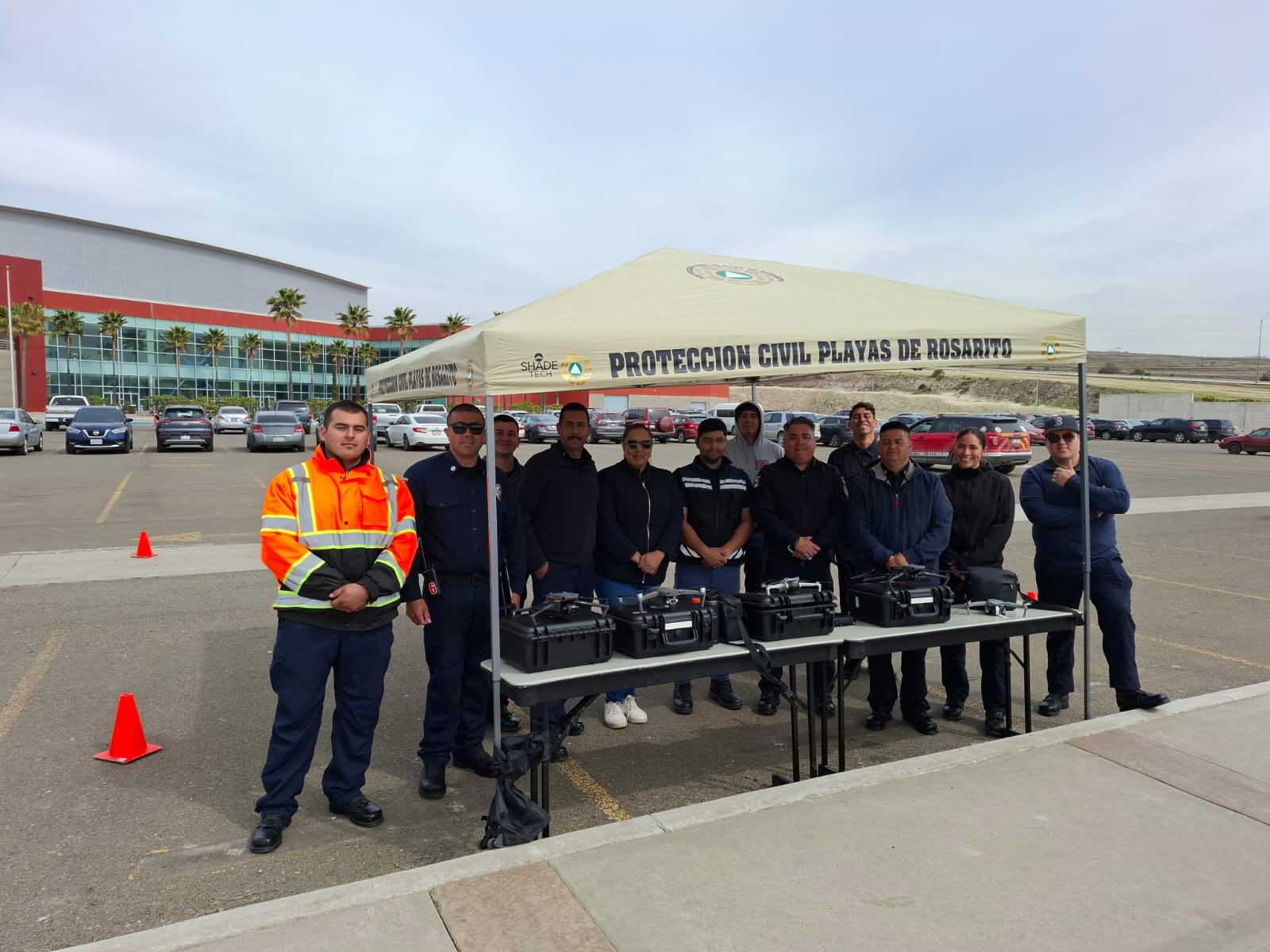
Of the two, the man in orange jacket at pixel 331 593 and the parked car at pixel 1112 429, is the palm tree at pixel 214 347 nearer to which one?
the parked car at pixel 1112 429

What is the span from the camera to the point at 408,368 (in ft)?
16.8

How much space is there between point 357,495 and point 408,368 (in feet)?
4.55

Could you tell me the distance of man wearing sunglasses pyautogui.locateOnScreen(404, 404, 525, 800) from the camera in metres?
4.45

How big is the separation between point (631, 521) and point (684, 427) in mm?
34782

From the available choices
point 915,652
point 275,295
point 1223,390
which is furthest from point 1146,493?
point 275,295

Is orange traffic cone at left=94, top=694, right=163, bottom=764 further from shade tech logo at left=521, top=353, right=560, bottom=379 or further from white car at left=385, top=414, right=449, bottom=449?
white car at left=385, top=414, right=449, bottom=449

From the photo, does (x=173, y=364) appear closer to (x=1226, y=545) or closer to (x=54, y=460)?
(x=54, y=460)

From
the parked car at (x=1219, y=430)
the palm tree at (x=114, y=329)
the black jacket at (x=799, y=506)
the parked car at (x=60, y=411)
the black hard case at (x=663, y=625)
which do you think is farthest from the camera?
the palm tree at (x=114, y=329)

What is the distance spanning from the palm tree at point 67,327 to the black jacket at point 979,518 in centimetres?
8097

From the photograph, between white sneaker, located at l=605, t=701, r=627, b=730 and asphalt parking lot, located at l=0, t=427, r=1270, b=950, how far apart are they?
0.24 ft

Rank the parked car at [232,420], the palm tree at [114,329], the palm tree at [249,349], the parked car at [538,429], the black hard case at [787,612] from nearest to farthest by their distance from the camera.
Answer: the black hard case at [787,612], the parked car at [538,429], the parked car at [232,420], the palm tree at [114,329], the palm tree at [249,349]

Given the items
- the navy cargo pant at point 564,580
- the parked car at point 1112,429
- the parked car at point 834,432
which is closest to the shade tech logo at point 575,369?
the navy cargo pant at point 564,580

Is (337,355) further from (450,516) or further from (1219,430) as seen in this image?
(450,516)

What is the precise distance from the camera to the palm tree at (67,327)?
7012 centimetres
